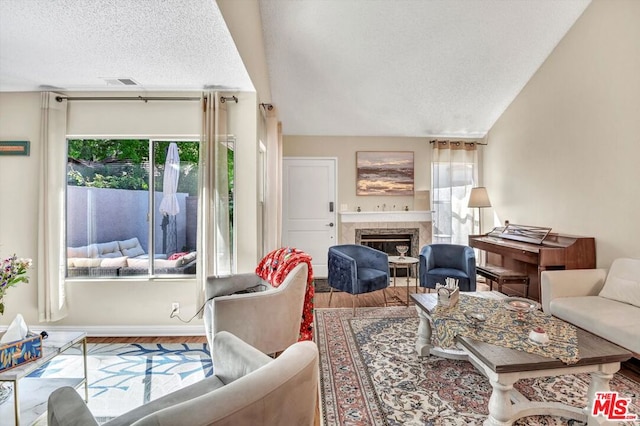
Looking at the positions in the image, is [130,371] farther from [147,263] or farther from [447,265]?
[447,265]

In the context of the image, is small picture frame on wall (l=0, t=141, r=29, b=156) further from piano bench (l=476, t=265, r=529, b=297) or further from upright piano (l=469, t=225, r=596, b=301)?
upright piano (l=469, t=225, r=596, b=301)

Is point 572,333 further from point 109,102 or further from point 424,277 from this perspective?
point 109,102

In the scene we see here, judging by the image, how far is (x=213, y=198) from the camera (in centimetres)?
301

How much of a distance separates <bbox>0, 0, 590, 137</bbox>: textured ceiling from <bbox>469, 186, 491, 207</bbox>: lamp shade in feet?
3.62

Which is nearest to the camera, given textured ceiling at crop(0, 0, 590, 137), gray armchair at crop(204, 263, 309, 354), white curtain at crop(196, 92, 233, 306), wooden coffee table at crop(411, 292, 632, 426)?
wooden coffee table at crop(411, 292, 632, 426)

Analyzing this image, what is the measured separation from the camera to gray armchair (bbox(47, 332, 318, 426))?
86 cm

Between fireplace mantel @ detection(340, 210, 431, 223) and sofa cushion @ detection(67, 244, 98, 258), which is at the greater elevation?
fireplace mantel @ detection(340, 210, 431, 223)

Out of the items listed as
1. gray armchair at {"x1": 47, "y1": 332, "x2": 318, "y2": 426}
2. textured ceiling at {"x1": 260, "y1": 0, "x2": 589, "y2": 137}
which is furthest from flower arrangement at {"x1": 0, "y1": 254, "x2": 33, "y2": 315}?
textured ceiling at {"x1": 260, "y1": 0, "x2": 589, "y2": 137}

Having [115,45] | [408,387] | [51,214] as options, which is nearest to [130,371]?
[51,214]

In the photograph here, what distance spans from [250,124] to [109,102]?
140 cm

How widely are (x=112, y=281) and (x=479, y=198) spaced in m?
5.05

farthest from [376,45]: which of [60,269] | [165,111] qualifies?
[60,269]

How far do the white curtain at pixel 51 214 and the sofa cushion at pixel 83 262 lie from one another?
0.28ft

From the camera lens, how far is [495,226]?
5.37m
